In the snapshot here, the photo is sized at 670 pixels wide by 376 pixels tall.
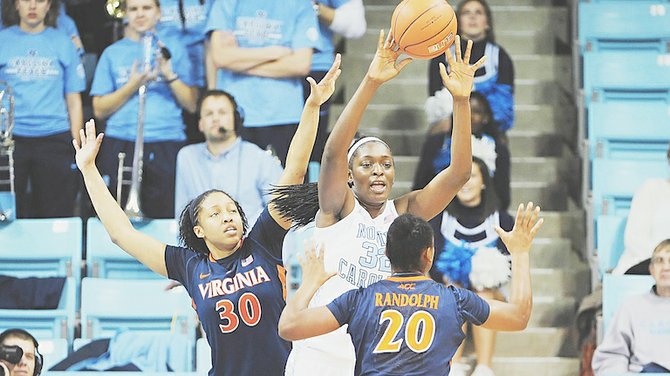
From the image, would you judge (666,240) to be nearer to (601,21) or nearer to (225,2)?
(601,21)

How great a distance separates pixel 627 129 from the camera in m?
8.05

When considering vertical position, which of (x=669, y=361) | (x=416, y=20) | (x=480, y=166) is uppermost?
(x=416, y=20)

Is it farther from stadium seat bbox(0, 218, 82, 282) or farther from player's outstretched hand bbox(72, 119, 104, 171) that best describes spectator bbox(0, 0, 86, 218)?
player's outstretched hand bbox(72, 119, 104, 171)

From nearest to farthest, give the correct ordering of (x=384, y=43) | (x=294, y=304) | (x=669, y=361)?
1. (x=294, y=304)
2. (x=384, y=43)
3. (x=669, y=361)

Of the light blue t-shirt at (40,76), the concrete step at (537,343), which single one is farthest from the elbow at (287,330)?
the light blue t-shirt at (40,76)

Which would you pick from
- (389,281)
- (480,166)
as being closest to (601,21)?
(480,166)

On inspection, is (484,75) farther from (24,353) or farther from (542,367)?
(24,353)

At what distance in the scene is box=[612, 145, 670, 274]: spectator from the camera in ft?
23.0

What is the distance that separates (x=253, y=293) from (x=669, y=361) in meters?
2.55

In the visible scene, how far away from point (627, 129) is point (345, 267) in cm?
388

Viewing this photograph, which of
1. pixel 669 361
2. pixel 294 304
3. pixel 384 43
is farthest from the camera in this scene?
pixel 669 361

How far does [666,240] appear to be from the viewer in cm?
654

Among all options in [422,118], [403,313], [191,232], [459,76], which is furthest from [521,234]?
[422,118]

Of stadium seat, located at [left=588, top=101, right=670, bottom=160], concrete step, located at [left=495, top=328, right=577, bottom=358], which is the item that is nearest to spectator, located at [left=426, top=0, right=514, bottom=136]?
stadium seat, located at [left=588, top=101, right=670, bottom=160]
